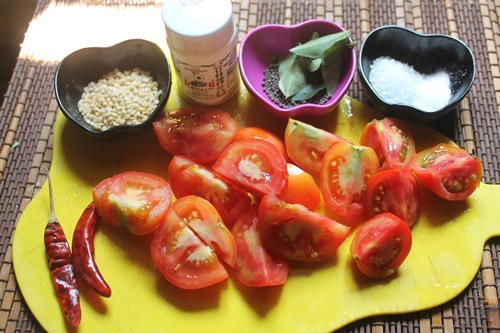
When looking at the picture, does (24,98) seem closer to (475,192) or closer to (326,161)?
(326,161)

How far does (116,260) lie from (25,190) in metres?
0.41

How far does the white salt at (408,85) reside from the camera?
171cm

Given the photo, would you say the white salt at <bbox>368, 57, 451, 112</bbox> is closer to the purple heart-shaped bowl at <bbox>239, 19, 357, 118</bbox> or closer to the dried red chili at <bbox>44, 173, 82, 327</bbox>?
the purple heart-shaped bowl at <bbox>239, 19, 357, 118</bbox>

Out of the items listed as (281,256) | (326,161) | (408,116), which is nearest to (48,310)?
(281,256)

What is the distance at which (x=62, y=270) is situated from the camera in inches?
61.0

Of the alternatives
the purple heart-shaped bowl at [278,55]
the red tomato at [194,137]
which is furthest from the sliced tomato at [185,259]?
the purple heart-shaped bowl at [278,55]

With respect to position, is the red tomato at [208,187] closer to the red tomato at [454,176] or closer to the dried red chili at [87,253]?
the dried red chili at [87,253]

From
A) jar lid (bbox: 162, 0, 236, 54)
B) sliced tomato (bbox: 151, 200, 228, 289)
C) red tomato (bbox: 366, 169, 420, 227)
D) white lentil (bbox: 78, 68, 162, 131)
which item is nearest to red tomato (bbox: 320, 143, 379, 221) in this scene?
red tomato (bbox: 366, 169, 420, 227)

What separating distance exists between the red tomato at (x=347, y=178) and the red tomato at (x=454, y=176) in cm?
17

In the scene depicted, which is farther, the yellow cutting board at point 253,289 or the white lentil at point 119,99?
the white lentil at point 119,99

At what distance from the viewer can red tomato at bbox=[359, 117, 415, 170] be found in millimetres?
1629

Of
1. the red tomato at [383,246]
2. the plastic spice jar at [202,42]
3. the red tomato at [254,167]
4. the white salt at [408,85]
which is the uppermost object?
the plastic spice jar at [202,42]

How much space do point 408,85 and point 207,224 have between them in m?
0.81

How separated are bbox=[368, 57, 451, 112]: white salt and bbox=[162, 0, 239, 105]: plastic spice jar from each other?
0.49 m
